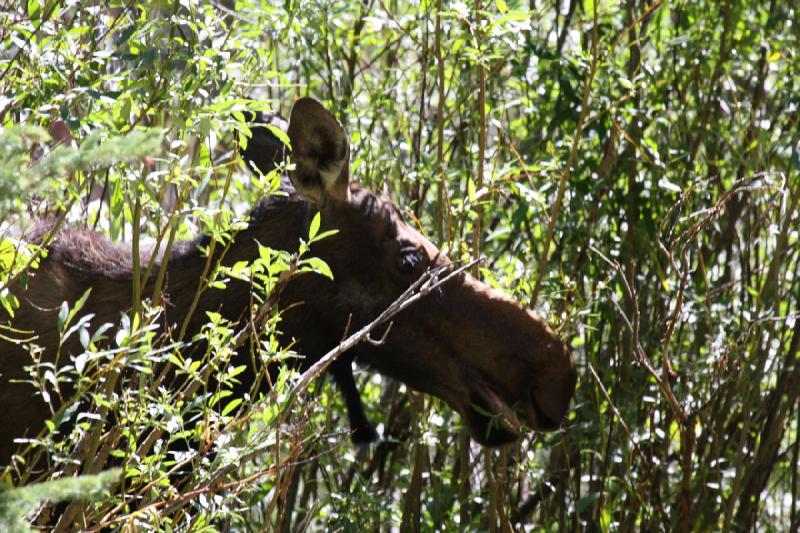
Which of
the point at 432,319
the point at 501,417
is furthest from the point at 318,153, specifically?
the point at 501,417

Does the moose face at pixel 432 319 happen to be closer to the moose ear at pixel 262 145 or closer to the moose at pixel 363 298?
the moose at pixel 363 298

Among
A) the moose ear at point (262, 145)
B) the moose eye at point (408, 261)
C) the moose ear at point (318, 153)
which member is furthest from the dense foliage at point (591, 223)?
the moose ear at point (318, 153)

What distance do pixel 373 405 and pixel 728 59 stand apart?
8.64ft

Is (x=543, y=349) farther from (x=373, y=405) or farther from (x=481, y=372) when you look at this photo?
(x=373, y=405)

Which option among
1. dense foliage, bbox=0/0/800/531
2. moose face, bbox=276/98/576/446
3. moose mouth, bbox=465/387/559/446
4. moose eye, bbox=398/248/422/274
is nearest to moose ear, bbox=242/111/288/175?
dense foliage, bbox=0/0/800/531

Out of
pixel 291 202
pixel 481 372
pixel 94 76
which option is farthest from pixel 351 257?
pixel 94 76

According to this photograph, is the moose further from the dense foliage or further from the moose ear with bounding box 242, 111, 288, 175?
the moose ear with bounding box 242, 111, 288, 175

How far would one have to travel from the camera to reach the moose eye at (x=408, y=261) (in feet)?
15.1

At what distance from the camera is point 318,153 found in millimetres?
4461

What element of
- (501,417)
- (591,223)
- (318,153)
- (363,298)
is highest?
(591,223)

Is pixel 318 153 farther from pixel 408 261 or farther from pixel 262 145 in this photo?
pixel 262 145

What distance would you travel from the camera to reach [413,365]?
15.4ft

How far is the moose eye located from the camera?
4.61m

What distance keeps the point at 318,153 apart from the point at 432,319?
2.61 ft
